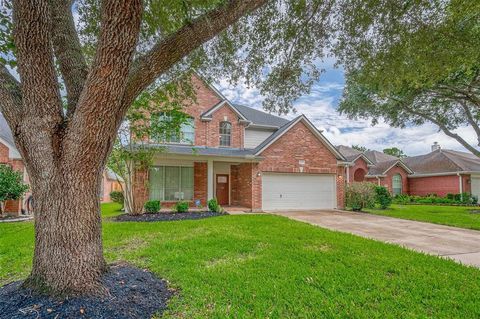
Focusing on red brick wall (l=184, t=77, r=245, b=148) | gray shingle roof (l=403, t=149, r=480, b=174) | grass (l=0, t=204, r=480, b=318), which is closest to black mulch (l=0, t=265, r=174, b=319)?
grass (l=0, t=204, r=480, b=318)

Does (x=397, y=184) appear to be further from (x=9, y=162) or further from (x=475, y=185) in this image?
(x=9, y=162)

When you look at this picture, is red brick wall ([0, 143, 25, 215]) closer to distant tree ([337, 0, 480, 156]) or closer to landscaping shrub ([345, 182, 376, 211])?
distant tree ([337, 0, 480, 156])

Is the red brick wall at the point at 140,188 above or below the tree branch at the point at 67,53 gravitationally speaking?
below

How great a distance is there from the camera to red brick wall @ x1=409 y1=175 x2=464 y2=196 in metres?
24.6

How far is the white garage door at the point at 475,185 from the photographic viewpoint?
79.7 feet

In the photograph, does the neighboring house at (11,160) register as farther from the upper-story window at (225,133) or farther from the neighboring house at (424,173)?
Result: the neighboring house at (424,173)

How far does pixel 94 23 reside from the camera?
552cm

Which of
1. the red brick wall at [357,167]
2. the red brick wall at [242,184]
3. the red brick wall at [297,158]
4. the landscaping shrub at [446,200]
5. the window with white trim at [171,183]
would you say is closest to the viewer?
the window with white trim at [171,183]

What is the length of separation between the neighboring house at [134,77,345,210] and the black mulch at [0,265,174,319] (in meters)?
10.0

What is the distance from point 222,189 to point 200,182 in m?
2.11

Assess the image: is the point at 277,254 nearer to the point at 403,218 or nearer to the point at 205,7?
the point at 205,7

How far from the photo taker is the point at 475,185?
24453 millimetres

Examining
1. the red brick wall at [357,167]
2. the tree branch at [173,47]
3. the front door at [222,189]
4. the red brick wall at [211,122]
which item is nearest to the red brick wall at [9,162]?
the red brick wall at [211,122]

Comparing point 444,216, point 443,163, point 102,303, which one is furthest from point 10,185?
point 443,163
